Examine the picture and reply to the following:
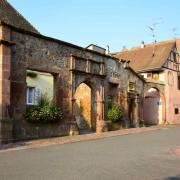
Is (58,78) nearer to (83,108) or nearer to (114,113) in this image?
(114,113)

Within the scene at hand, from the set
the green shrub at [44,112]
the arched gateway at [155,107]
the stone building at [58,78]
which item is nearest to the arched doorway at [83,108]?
the stone building at [58,78]

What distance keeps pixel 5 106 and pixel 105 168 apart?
768 cm

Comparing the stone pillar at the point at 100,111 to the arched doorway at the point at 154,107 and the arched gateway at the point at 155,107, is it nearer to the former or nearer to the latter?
the arched gateway at the point at 155,107

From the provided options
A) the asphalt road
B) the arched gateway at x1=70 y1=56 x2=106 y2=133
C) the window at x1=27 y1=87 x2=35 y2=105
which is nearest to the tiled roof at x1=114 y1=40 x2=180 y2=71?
the arched gateway at x1=70 y1=56 x2=106 y2=133

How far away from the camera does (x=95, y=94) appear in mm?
22484

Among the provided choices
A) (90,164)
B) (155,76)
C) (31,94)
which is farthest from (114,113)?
(90,164)

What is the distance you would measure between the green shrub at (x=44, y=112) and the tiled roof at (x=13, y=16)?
226 inches

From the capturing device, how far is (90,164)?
31.8ft

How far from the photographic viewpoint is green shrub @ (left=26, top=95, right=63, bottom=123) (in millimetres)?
17016

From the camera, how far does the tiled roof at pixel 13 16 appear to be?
21.2 m

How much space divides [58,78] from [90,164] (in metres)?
9.92

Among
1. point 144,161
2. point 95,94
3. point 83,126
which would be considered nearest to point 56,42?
point 95,94

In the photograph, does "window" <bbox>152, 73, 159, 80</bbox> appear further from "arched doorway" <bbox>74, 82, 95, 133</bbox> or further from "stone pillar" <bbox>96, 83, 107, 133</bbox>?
"stone pillar" <bbox>96, 83, 107, 133</bbox>

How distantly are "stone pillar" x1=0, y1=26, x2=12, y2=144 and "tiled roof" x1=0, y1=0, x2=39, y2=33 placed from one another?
5.54 meters
